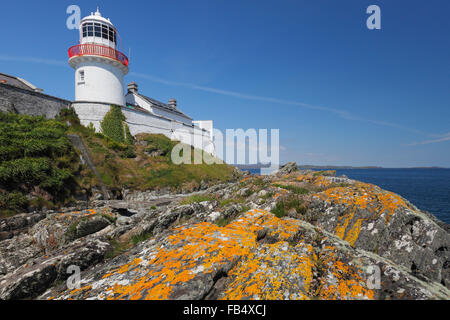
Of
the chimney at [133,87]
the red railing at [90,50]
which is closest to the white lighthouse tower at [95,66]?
the red railing at [90,50]

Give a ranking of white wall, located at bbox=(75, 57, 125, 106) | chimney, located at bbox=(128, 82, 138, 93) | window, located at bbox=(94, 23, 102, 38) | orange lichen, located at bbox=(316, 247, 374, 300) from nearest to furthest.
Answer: orange lichen, located at bbox=(316, 247, 374, 300), window, located at bbox=(94, 23, 102, 38), white wall, located at bbox=(75, 57, 125, 106), chimney, located at bbox=(128, 82, 138, 93)

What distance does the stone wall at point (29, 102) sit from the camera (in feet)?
77.7

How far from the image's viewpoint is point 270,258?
3.72 m

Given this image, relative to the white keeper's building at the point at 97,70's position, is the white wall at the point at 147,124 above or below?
below

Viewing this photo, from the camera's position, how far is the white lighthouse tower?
30.7m

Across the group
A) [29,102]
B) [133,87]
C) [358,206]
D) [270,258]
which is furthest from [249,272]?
[133,87]

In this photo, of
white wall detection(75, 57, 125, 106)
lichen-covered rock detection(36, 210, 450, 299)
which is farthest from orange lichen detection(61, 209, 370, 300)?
white wall detection(75, 57, 125, 106)

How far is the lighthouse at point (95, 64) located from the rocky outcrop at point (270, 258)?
100 ft

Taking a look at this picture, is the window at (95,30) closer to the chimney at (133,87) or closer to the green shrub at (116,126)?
the green shrub at (116,126)

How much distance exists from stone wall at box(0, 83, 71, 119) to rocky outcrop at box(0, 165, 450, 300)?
2651cm

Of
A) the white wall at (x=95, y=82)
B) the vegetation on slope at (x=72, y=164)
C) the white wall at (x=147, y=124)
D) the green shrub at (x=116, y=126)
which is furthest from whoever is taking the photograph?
the green shrub at (x=116, y=126)

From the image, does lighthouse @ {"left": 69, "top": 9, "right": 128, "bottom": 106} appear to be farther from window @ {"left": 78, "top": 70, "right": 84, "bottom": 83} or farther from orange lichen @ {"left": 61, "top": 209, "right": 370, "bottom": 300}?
orange lichen @ {"left": 61, "top": 209, "right": 370, "bottom": 300}

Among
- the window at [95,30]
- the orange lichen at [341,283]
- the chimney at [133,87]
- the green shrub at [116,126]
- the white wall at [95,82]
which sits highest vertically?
the window at [95,30]
